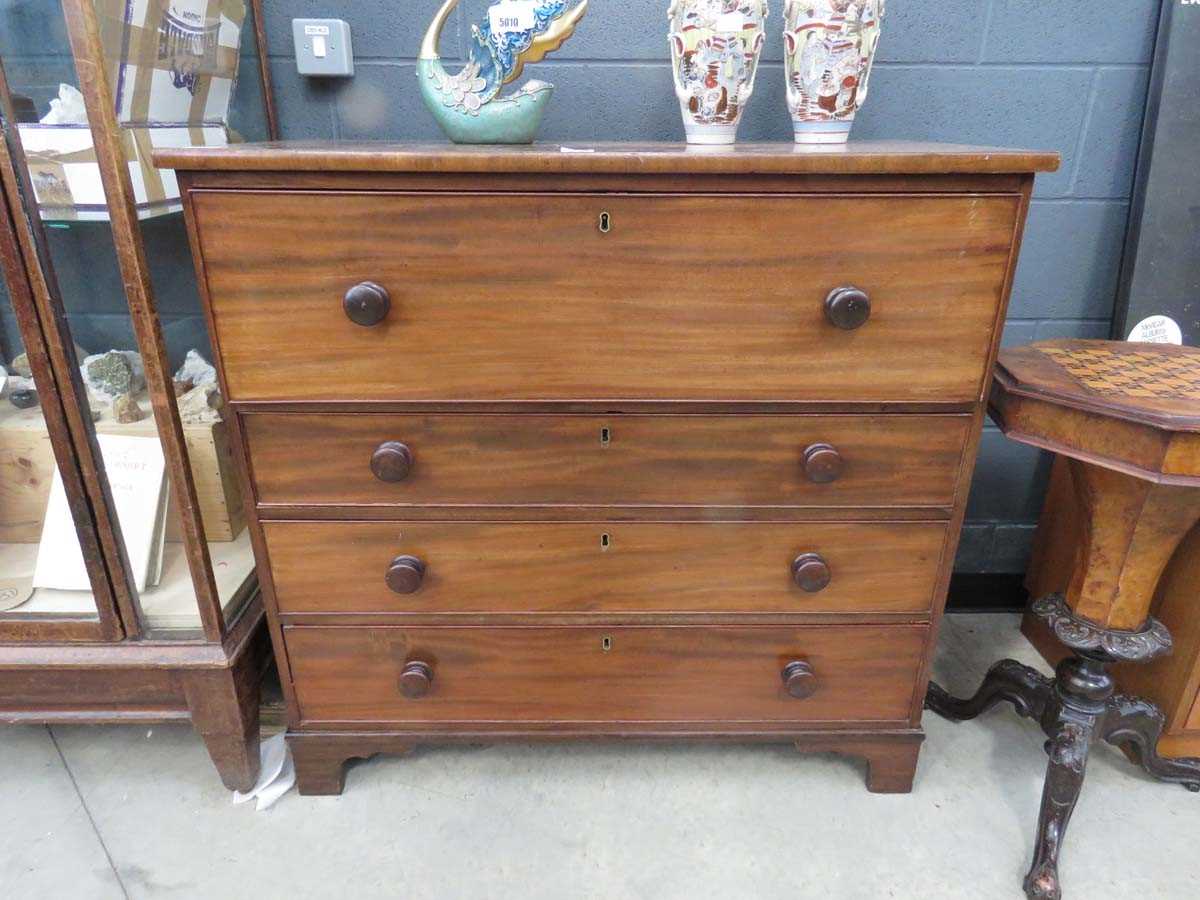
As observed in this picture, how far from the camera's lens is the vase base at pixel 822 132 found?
46.9 inches

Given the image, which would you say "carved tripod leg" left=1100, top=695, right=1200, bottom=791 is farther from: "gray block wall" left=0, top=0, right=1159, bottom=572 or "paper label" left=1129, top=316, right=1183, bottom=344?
"gray block wall" left=0, top=0, right=1159, bottom=572

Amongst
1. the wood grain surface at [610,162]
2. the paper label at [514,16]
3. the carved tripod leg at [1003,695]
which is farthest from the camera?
the carved tripod leg at [1003,695]

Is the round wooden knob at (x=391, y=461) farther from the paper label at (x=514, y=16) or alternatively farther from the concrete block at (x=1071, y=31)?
the concrete block at (x=1071, y=31)

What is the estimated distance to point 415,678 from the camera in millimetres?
1248

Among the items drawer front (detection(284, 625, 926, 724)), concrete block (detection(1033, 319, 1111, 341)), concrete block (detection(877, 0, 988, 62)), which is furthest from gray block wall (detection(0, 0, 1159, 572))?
drawer front (detection(284, 625, 926, 724))

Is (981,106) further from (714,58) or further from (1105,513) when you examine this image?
(1105,513)

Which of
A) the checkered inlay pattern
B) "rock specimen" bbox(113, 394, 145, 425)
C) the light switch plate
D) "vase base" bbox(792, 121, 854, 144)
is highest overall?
the light switch plate

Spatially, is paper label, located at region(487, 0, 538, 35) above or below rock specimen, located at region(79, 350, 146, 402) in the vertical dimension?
above

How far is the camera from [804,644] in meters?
1.27

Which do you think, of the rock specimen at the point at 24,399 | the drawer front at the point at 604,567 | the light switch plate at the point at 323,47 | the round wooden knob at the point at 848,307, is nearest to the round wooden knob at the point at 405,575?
the drawer front at the point at 604,567

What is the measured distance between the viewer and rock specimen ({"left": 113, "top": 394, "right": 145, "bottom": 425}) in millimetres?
1158

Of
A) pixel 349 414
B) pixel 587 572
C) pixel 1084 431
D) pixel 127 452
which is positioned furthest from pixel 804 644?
pixel 127 452

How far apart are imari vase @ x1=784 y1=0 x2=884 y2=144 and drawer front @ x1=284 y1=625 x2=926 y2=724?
0.83m

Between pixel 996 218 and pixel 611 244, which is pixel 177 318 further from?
pixel 996 218
